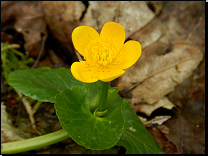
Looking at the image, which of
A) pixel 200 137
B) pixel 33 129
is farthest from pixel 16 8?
pixel 200 137

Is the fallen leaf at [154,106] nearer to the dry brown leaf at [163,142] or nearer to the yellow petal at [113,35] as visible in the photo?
the dry brown leaf at [163,142]

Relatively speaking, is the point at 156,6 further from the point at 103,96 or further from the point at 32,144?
the point at 32,144

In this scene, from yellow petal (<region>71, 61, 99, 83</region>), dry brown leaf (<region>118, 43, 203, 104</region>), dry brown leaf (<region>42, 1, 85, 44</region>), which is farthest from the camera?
dry brown leaf (<region>42, 1, 85, 44</region>)

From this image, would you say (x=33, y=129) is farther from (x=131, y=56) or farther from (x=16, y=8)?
(x=16, y=8)

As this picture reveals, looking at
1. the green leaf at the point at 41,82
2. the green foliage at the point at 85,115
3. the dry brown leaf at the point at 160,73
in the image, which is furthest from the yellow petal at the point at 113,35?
the dry brown leaf at the point at 160,73

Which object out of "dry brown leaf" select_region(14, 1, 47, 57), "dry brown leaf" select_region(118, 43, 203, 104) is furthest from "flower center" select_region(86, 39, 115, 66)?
"dry brown leaf" select_region(14, 1, 47, 57)

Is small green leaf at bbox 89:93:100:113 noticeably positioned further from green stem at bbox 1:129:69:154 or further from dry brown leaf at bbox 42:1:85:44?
dry brown leaf at bbox 42:1:85:44

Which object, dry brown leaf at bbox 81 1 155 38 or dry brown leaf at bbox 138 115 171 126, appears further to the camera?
dry brown leaf at bbox 81 1 155 38
